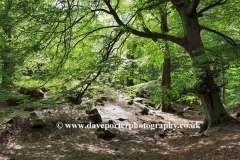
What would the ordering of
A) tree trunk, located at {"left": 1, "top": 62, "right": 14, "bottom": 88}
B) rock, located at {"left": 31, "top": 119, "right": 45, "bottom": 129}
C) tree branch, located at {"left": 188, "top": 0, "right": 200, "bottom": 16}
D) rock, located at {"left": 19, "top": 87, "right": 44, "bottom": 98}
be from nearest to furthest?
1. tree branch, located at {"left": 188, "top": 0, "right": 200, "bottom": 16}
2. tree trunk, located at {"left": 1, "top": 62, "right": 14, "bottom": 88}
3. rock, located at {"left": 31, "top": 119, "right": 45, "bottom": 129}
4. rock, located at {"left": 19, "top": 87, "right": 44, "bottom": 98}

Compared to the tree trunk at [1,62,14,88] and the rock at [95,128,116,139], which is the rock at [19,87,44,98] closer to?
the tree trunk at [1,62,14,88]

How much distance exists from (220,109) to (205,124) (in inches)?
32.8

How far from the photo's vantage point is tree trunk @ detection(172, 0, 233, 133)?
4489mm

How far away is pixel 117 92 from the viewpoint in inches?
287

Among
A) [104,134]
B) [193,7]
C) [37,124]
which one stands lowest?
[104,134]

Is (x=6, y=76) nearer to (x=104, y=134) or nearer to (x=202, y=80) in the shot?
(x=104, y=134)

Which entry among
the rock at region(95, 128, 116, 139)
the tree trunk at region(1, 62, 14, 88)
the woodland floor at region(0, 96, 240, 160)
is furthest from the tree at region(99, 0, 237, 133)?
the tree trunk at region(1, 62, 14, 88)

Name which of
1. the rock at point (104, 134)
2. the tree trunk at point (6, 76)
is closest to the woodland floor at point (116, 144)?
the rock at point (104, 134)

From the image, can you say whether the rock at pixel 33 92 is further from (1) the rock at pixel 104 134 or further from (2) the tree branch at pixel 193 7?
(2) the tree branch at pixel 193 7

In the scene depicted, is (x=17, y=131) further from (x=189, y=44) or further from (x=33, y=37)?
(x=189, y=44)

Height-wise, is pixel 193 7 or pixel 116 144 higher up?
pixel 193 7

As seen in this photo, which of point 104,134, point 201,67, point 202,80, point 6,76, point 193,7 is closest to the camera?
point 201,67

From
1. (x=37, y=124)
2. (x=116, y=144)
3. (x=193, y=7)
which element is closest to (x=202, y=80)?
(x=193, y=7)

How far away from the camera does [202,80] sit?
4586 millimetres
